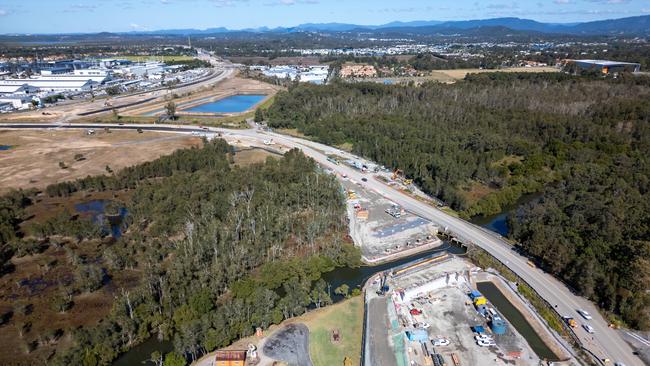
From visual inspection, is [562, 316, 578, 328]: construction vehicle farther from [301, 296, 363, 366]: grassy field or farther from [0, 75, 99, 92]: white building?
[0, 75, 99, 92]: white building

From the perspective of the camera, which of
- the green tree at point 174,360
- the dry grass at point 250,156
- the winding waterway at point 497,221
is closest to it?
the green tree at point 174,360

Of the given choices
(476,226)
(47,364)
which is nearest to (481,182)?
(476,226)

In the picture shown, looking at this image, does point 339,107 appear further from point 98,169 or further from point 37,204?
point 37,204

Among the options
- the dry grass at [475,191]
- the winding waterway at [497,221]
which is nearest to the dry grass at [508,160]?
the dry grass at [475,191]

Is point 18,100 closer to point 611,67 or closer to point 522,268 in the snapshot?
point 522,268

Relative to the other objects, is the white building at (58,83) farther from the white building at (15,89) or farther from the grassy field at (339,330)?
the grassy field at (339,330)

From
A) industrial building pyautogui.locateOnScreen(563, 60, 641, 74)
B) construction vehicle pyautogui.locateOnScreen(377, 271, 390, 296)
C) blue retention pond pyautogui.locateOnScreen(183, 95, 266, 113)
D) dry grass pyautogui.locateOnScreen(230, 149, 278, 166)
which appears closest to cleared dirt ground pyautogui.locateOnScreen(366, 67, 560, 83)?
industrial building pyautogui.locateOnScreen(563, 60, 641, 74)

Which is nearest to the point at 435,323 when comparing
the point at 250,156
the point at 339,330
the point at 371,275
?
the point at 339,330
